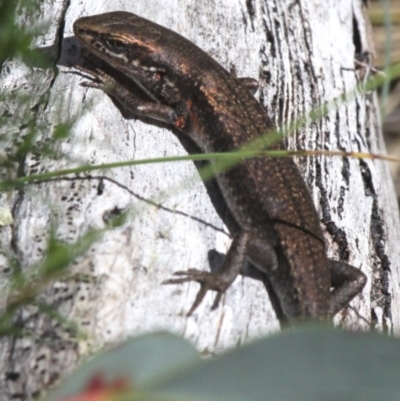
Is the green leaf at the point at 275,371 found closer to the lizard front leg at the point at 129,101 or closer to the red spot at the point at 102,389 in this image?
the red spot at the point at 102,389

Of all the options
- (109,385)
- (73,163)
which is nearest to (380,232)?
(73,163)

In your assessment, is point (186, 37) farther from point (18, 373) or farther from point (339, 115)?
point (18, 373)

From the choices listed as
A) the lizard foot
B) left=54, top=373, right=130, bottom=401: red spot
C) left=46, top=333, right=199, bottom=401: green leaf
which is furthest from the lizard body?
left=54, top=373, right=130, bottom=401: red spot

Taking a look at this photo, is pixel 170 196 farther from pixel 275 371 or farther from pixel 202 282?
pixel 275 371

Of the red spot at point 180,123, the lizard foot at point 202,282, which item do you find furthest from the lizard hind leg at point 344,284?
the red spot at point 180,123

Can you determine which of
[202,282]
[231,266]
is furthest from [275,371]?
[231,266]

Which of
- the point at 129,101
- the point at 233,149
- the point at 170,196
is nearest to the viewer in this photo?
the point at 170,196

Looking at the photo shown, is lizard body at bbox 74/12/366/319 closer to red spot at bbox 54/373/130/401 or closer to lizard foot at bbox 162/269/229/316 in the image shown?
lizard foot at bbox 162/269/229/316
